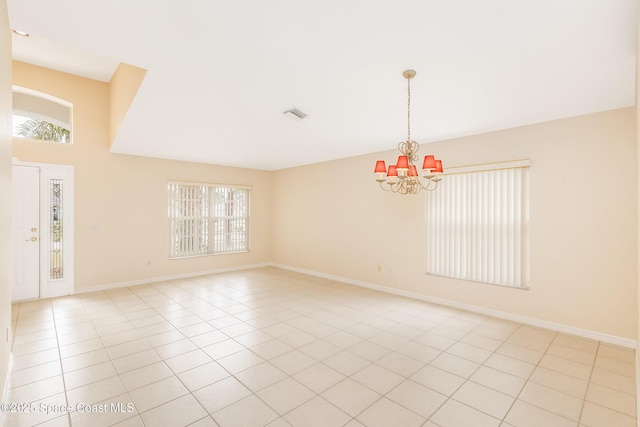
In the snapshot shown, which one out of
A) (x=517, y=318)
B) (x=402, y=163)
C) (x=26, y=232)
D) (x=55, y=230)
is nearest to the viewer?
(x=402, y=163)

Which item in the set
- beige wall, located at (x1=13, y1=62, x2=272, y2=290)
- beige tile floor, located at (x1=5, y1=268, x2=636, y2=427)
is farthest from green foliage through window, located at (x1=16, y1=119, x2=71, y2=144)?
beige tile floor, located at (x1=5, y1=268, x2=636, y2=427)

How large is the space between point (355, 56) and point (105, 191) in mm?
4977

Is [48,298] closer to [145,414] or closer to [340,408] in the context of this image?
[145,414]

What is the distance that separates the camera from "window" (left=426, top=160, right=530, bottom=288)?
12.9 feet

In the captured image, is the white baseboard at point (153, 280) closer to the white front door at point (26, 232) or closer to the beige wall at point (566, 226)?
the white front door at point (26, 232)

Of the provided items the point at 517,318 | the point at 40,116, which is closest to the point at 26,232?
the point at 40,116

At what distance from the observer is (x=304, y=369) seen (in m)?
2.75

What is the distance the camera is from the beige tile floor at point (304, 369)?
2152 millimetres

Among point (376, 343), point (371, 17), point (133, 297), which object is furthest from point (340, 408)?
point (133, 297)

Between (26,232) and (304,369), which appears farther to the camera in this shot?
(26,232)

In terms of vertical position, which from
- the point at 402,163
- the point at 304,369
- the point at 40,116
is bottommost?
the point at 304,369

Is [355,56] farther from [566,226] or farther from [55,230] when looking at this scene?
[55,230]

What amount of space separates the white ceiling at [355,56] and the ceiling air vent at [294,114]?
98mm

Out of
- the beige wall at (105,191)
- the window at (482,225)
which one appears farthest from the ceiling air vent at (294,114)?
the beige wall at (105,191)
